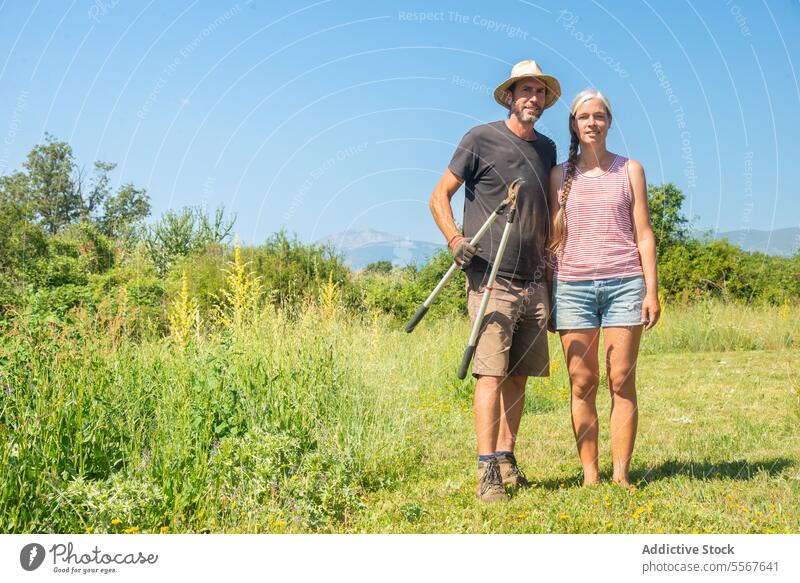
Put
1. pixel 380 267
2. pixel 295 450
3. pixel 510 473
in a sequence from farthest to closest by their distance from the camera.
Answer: pixel 380 267 → pixel 295 450 → pixel 510 473

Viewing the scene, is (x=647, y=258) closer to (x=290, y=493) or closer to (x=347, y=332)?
(x=290, y=493)

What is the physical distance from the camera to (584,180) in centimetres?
455

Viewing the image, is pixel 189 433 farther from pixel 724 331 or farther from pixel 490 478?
pixel 724 331

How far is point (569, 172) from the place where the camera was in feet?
15.2

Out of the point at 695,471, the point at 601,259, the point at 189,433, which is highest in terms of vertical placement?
the point at 601,259

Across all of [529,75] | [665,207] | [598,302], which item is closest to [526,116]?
[529,75]

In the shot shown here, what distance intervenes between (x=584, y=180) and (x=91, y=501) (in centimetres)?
325

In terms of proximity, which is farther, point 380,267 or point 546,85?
point 380,267

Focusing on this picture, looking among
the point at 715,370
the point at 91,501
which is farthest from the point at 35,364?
the point at 715,370

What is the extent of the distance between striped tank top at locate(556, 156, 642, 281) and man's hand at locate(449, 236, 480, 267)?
0.60 m

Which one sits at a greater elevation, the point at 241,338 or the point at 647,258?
the point at 647,258

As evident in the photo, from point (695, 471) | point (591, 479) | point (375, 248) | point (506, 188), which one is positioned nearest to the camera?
point (506, 188)

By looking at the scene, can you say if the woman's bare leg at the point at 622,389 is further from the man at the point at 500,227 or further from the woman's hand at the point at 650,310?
the man at the point at 500,227

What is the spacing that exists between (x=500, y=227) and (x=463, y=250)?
30cm
